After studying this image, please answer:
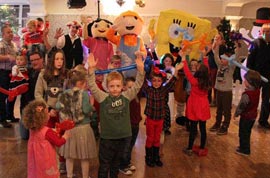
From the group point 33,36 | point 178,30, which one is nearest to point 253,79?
point 178,30

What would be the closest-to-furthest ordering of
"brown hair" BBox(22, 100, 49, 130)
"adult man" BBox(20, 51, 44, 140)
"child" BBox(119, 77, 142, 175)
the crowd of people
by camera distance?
1. "brown hair" BBox(22, 100, 49, 130)
2. the crowd of people
3. "child" BBox(119, 77, 142, 175)
4. "adult man" BBox(20, 51, 44, 140)

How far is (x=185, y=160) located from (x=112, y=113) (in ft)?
4.25

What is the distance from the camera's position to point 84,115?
265 cm

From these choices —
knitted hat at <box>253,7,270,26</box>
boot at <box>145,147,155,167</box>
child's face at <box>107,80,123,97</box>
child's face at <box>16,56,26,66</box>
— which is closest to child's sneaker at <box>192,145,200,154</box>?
boot at <box>145,147,155,167</box>

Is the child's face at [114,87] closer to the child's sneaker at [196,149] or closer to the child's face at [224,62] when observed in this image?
the child's sneaker at [196,149]

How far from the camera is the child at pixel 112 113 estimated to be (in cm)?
247

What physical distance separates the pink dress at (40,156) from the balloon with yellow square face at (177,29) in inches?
87.6

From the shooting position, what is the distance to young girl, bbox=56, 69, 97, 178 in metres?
2.61

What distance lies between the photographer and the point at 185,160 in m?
3.43

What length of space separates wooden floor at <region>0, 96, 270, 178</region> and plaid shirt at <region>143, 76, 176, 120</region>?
0.55 metres

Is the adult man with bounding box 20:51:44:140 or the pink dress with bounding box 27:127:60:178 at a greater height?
the adult man with bounding box 20:51:44:140

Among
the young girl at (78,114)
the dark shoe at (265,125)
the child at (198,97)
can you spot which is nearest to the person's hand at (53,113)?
the young girl at (78,114)

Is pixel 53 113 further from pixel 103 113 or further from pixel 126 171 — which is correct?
pixel 126 171

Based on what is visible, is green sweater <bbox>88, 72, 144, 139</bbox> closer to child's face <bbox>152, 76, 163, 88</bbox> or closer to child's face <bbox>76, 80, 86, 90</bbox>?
child's face <bbox>76, 80, 86, 90</bbox>
